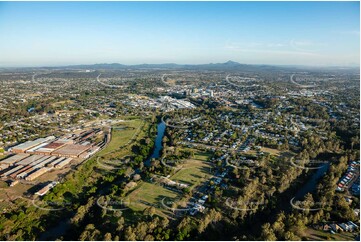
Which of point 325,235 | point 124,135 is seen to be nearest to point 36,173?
point 124,135

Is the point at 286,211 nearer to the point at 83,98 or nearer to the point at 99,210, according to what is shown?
the point at 99,210

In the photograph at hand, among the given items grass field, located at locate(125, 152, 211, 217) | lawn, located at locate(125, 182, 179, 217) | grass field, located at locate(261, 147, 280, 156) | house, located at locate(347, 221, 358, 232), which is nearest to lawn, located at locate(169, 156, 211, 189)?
grass field, located at locate(125, 152, 211, 217)

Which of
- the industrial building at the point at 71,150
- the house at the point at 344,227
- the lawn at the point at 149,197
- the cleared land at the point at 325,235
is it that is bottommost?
the cleared land at the point at 325,235

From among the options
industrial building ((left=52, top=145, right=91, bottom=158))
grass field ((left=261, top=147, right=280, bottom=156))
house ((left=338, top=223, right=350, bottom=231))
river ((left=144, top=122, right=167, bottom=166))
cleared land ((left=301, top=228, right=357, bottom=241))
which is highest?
industrial building ((left=52, top=145, right=91, bottom=158))

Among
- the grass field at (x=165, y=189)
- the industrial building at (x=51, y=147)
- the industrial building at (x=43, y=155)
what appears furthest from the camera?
the industrial building at (x=51, y=147)

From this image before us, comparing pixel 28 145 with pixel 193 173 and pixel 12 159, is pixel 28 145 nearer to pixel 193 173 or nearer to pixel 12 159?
pixel 12 159

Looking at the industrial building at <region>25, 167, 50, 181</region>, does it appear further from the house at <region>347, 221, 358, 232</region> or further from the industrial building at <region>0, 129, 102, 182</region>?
the house at <region>347, 221, 358, 232</region>

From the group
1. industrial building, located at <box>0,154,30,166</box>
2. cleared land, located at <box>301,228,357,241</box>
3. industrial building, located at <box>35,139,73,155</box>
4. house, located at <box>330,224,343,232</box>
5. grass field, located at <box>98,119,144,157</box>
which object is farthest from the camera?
grass field, located at <box>98,119,144,157</box>

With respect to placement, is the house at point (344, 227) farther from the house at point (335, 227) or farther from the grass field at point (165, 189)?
the grass field at point (165, 189)

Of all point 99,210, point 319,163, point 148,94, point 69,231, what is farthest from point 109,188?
point 148,94

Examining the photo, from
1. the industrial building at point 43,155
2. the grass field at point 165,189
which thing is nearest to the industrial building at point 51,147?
the industrial building at point 43,155

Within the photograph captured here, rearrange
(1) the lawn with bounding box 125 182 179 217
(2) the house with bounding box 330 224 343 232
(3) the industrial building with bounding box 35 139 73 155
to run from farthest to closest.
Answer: (3) the industrial building with bounding box 35 139 73 155 → (1) the lawn with bounding box 125 182 179 217 → (2) the house with bounding box 330 224 343 232
